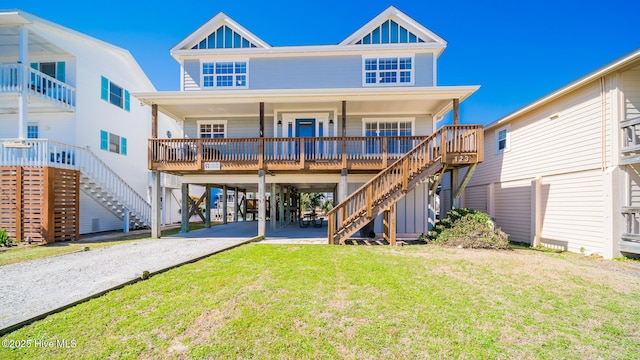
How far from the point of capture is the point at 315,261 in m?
7.04

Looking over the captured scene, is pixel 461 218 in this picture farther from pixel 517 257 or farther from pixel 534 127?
pixel 534 127

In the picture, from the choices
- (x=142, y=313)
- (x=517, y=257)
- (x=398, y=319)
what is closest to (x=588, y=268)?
(x=517, y=257)

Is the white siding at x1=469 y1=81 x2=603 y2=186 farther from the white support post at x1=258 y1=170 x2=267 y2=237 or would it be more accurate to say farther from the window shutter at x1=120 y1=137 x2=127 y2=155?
the window shutter at x1=120 y1=137 x2=127 y2=155

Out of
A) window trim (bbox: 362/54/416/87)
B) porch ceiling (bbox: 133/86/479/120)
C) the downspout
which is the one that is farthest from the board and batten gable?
the downspout

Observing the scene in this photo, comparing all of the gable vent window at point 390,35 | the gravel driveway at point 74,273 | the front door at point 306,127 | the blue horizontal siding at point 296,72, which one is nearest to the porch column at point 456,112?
the gable vent window at point 390,35

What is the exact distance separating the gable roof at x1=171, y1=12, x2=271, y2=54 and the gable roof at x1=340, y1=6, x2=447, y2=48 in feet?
15.9

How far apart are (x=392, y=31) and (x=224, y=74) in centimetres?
895

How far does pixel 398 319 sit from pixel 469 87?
9.79 meters

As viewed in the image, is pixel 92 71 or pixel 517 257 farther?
pixel 92 71

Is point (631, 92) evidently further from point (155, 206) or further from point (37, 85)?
point (37, 85)

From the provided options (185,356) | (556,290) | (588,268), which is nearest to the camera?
(185,356)

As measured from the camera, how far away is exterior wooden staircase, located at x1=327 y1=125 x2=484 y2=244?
9.43 metres

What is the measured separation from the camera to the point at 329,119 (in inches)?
525

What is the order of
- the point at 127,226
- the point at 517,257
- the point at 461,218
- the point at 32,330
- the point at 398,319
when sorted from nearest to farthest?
the point at 32,330
the point at 398,319
the point at 517,257
the point at 461,218
the point at 127,226
